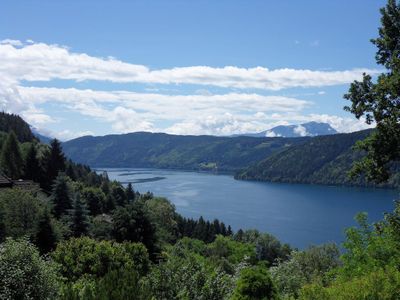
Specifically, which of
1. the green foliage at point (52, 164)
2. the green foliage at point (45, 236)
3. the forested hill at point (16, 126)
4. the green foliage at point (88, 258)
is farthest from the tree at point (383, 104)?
the forested hill at point (16, 126)

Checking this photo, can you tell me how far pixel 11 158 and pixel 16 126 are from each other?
82.0m

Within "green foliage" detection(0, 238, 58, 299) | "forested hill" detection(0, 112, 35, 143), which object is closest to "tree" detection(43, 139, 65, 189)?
"forested hill" detection(0, 112, 35, 143)

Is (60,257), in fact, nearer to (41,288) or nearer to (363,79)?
(41,288)

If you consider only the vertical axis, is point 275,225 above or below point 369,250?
below

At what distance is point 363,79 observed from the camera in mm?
20859

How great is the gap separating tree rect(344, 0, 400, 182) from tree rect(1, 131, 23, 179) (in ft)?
305

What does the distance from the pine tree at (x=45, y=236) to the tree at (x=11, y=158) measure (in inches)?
2108

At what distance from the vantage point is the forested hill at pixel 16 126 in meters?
171

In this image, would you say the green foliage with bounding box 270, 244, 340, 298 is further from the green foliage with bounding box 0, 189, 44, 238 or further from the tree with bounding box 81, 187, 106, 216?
the tree with bounding box 81, 187, 106, 216

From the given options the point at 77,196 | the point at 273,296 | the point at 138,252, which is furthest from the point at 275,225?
the point at 273,296

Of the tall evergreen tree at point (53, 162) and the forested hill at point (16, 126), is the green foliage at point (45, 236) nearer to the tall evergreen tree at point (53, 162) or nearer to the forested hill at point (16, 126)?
the tall evergreen tree at point (53, 162)

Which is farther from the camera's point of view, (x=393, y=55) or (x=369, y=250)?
(x=369, y=250)

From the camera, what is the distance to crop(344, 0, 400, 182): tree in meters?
19.2

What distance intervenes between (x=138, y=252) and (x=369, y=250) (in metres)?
27.2
